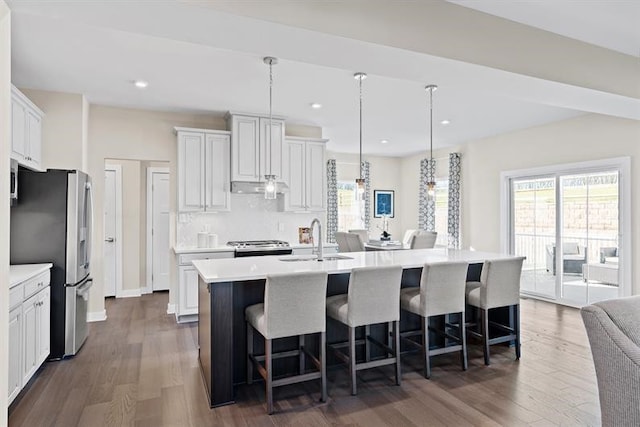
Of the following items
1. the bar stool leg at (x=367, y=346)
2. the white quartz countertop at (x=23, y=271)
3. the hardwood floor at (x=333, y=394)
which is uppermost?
the white quartz countertop at (x=23, y=271)

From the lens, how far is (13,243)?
3.39 meters

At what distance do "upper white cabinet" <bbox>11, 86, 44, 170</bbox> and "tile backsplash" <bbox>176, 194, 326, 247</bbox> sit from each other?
70.7 inches

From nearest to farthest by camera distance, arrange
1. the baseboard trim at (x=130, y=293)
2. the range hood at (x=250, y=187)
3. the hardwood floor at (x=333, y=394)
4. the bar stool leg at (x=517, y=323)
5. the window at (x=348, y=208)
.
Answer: the hardwood floor at (x=333, y=394) → the bar stool leg at (x=517, y=323) → the range hood at (x=250, y=187) → the baseboard trim at (x=130, y=293) → the window at (x=348, y=208)

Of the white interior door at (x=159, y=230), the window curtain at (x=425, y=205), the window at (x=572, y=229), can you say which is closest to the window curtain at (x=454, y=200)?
the window curtain at (x=425, y=205)

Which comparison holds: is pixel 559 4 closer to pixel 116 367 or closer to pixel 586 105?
pixel 586 105

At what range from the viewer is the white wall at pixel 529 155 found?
4.85 meters

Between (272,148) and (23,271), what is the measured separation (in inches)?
128

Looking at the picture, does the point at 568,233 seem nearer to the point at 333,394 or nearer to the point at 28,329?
the point at 333,394

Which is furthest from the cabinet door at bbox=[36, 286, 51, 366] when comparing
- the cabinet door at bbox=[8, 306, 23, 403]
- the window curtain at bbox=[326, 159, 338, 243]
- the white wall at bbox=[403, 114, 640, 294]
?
the white wall at bbox=[403, 114, 640, 294]

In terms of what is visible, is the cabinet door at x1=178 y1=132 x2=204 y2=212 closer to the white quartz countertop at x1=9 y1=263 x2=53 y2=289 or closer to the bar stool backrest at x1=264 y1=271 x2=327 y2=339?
the white quartz countertop at x1=9 y1=263 x2=53 y2=289

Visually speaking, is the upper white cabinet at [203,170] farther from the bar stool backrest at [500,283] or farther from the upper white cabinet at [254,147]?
the bar stool backrest at [500,283]

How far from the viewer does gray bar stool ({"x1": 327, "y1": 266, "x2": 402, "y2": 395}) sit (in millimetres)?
2865

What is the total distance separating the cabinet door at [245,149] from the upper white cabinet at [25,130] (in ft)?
7.10

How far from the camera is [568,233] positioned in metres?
5.67
